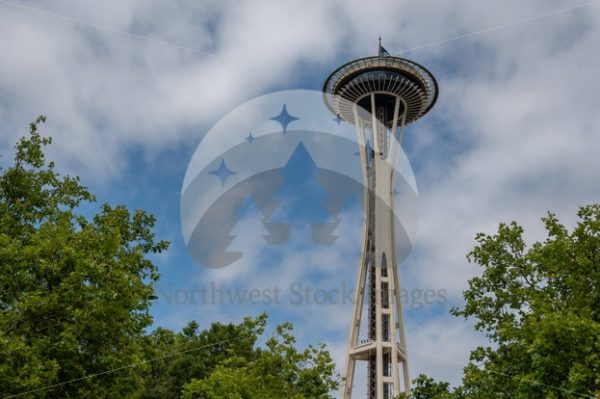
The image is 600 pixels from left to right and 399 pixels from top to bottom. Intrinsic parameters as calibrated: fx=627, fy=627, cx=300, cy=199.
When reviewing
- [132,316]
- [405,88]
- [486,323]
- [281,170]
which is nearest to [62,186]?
[132,316]

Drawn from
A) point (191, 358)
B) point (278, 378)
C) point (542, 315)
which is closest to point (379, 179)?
point (191, 358)

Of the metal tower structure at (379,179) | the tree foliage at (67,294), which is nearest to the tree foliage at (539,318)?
the tree foliage at (67,294)

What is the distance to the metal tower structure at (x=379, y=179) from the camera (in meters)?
51.0

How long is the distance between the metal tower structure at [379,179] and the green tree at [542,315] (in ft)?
109

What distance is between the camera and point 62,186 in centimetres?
1806

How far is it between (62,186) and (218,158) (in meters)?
4.56

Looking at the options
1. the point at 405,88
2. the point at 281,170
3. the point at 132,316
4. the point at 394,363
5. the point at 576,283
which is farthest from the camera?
the point at 405,88

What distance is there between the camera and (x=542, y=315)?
14.8 metres

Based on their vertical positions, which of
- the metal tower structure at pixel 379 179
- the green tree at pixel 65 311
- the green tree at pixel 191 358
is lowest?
the green tree at pixel 65 311

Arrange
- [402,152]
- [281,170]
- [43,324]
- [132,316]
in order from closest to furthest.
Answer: [43,324] → [132,316] → [281,170] → [402,152]

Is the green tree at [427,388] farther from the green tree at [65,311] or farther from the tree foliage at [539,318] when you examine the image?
the green tree at [65,311]

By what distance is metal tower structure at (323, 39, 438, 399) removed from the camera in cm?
5103

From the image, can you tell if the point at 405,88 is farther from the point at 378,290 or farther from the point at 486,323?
the point at 486,323

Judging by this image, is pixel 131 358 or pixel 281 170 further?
pixel 281 170
